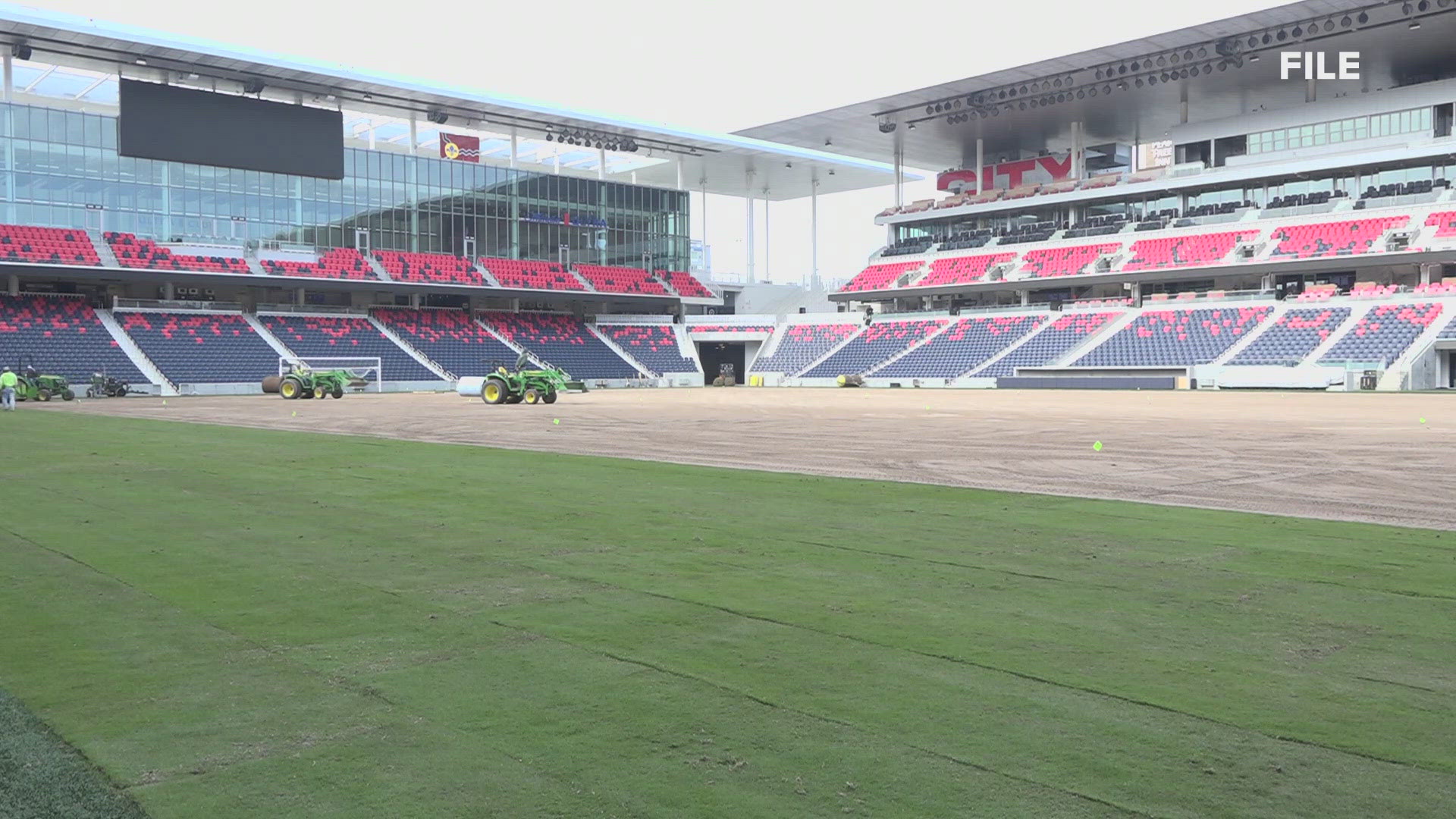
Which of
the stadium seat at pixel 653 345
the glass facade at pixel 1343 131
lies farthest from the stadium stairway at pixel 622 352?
the glass facade at pixel 1343 131

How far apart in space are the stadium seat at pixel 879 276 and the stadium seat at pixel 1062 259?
9.47 m

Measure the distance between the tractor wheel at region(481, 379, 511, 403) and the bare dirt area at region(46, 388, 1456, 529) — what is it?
1.74ft

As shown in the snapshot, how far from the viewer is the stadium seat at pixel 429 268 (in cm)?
7131

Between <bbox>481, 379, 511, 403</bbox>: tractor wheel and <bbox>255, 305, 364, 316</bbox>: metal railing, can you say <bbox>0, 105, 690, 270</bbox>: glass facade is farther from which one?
<bbox>481, 379, 511, 403</bbox>: tractor wheel

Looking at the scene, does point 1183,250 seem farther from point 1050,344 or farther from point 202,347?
point 202,347

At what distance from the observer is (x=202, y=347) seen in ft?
197

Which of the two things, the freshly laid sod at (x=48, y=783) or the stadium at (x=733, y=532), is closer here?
the freshly laid sod at (x=48, y=783)

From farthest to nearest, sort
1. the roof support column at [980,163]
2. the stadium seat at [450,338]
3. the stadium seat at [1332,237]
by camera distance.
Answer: the roof support column at [980,163]
the stadium seat at [450,338]
the stadium seat at [1332,237]

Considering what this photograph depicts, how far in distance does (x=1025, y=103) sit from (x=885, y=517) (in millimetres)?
64387

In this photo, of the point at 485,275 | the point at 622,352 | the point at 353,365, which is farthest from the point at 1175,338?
the point at 353,365

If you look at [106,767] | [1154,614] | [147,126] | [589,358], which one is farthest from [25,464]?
[589,358]

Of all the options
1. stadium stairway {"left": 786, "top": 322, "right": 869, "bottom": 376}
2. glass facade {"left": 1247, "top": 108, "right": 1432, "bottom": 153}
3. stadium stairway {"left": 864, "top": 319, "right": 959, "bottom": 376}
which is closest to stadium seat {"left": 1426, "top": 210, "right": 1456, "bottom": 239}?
glass facade {"left": 1247, "top": 108, "right": 1432, "bottom": 153}

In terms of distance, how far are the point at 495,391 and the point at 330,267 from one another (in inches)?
1315

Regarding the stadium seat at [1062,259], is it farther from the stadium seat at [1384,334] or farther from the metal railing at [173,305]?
the metal railing at [173,305]
